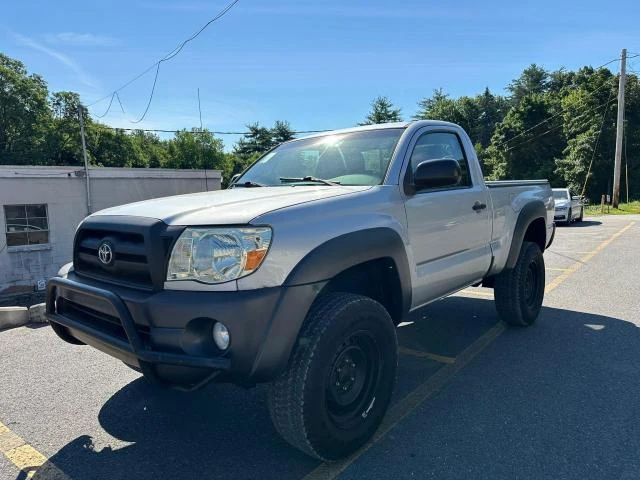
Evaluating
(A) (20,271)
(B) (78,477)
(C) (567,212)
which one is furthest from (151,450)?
(C) (567,212)

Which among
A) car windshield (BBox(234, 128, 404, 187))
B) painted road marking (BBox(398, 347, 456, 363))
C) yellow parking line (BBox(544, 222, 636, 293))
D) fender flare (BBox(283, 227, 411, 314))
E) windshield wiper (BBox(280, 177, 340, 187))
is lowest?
yellow parking line (BBox(544, 222, 636, 293))

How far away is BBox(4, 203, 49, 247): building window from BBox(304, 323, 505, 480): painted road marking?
16.5 meters

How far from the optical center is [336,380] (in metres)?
2.79

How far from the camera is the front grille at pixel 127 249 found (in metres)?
2.47

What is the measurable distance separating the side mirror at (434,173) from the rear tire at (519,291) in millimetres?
1903

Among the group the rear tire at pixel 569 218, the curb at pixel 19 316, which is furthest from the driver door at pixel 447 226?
the rear tire at pixel 569 218

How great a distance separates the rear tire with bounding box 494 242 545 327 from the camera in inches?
195

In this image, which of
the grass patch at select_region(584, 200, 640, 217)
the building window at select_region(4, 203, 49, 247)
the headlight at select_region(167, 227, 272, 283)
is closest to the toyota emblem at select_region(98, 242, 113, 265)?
the headlight at select_region(167, 227, 272, 283)

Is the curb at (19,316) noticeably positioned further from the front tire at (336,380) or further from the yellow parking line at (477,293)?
the yellow parking line at (477,293)

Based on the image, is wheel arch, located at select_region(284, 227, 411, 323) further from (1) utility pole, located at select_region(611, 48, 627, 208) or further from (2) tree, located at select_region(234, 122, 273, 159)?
(2) tree, located at select_region(234, 122, 273, 159)

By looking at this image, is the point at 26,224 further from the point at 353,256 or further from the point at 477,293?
the point at 353,256

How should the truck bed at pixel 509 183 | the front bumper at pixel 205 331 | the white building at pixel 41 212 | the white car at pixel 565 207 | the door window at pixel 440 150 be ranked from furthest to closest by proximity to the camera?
the white car at pixel 565 207
the white building at pixel 41 212
the truck bed at pixel 509 183
the door window at pixel 440 150
the front bumper at pixel 205 331

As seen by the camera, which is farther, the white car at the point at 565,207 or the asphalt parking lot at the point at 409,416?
the white car at the point at 565,207

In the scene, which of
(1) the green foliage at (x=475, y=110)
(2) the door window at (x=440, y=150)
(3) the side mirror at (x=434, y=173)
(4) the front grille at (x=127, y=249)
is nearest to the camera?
(4) the front grille at (x=127, y=249)
